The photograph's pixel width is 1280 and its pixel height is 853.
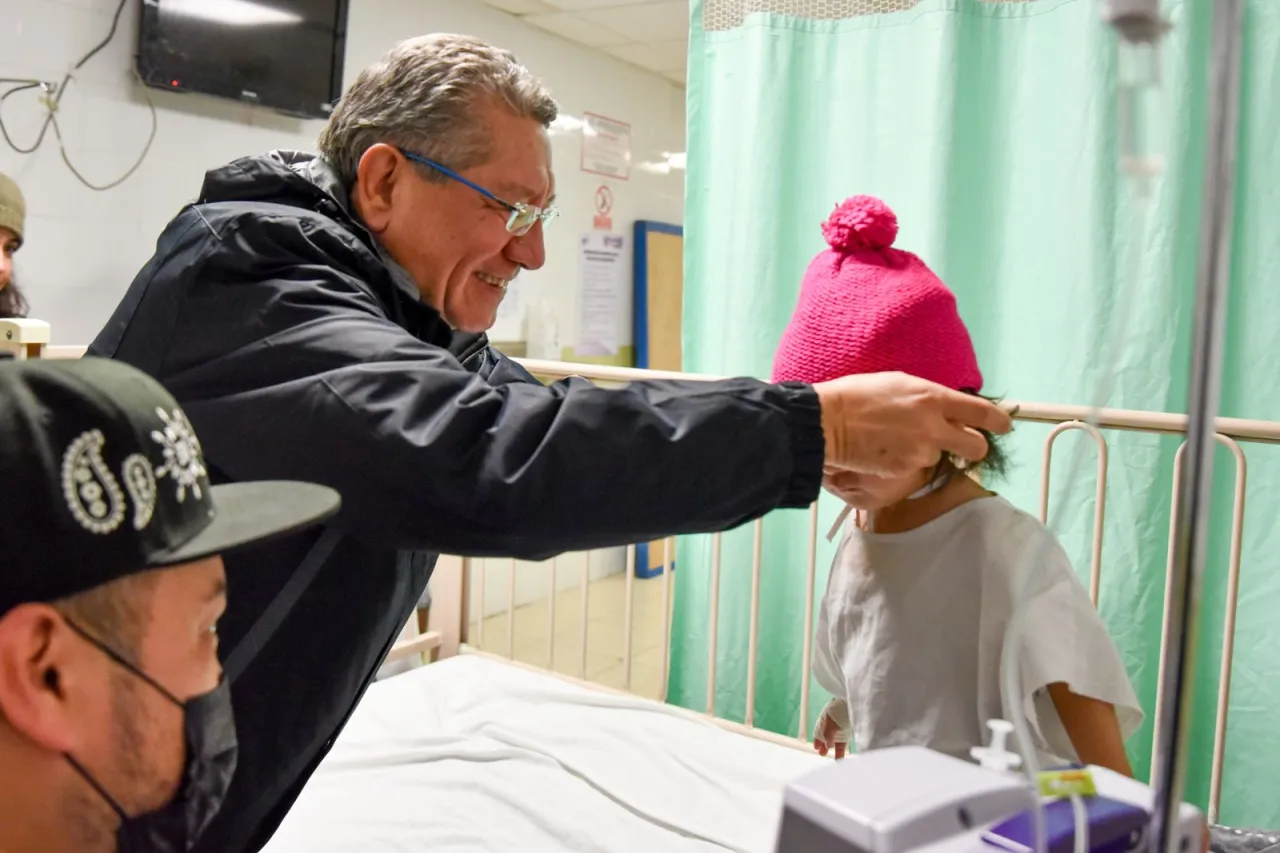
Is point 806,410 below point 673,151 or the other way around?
below

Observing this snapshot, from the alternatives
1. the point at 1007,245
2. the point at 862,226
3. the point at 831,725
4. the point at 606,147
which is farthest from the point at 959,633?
the point at 606,147

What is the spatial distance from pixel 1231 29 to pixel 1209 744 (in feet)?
5.61

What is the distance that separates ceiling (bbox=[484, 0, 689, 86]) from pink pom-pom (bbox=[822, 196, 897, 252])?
2.28 metres

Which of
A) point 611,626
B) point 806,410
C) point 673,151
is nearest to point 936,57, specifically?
point 806,410

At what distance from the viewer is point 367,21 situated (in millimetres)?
3068

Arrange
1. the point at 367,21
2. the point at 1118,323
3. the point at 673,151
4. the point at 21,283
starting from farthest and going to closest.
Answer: the point at 673,151 → the point at 367,21 → the point at 21,283 → the point at 1118,323

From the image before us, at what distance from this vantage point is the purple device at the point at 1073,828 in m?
0.49

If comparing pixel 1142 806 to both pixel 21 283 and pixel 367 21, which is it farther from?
pixel 367 21

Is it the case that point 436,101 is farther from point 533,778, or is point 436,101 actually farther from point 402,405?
point 533,778

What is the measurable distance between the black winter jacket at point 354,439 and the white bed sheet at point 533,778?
0.57m

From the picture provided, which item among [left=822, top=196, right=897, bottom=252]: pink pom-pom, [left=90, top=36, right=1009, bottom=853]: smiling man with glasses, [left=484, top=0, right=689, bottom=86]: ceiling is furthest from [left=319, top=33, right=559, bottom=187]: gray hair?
[left=484, top=0, right=689, bottom=86]: ceiling

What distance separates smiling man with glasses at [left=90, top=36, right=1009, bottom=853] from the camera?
77cm

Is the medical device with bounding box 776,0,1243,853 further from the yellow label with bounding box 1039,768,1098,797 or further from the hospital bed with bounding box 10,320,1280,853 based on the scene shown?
the hospital bed with bounding box 10,320,1280,853

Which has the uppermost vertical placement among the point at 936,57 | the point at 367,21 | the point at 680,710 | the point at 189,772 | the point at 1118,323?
the point at 367,21
